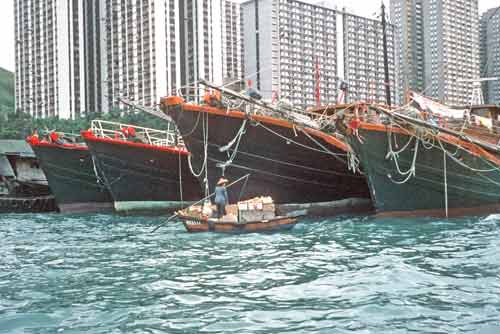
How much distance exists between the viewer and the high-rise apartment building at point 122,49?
236 feet

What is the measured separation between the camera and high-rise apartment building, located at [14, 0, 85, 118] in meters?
77.5

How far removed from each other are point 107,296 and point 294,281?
9.01 ft

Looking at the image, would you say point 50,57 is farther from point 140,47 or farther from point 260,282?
point 260,282

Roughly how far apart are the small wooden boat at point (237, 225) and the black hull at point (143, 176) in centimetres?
569

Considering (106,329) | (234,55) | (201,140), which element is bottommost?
(106,329)

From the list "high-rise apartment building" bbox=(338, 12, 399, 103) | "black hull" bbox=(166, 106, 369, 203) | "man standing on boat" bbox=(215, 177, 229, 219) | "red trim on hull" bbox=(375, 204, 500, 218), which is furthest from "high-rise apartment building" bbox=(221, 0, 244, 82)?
"man standing on boat" bbox=(215, 177, 229, 219)

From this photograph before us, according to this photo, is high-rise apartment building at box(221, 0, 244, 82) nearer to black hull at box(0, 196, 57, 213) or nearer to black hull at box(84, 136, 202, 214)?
black hull at box(0, 196, 57, 213)

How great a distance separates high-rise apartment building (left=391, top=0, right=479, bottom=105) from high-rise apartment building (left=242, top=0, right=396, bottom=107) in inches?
563

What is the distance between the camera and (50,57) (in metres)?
80.5

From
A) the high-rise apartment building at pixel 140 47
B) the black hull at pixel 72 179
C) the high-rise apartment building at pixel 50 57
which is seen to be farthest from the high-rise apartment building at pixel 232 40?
the black hull at pixel 72 179

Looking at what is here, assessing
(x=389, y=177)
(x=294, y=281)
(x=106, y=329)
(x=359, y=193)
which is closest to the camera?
(x=106, y=329)

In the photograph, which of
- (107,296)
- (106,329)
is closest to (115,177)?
(107,296)

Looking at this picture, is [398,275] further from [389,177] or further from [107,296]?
[389,177]

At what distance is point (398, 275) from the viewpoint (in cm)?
872
